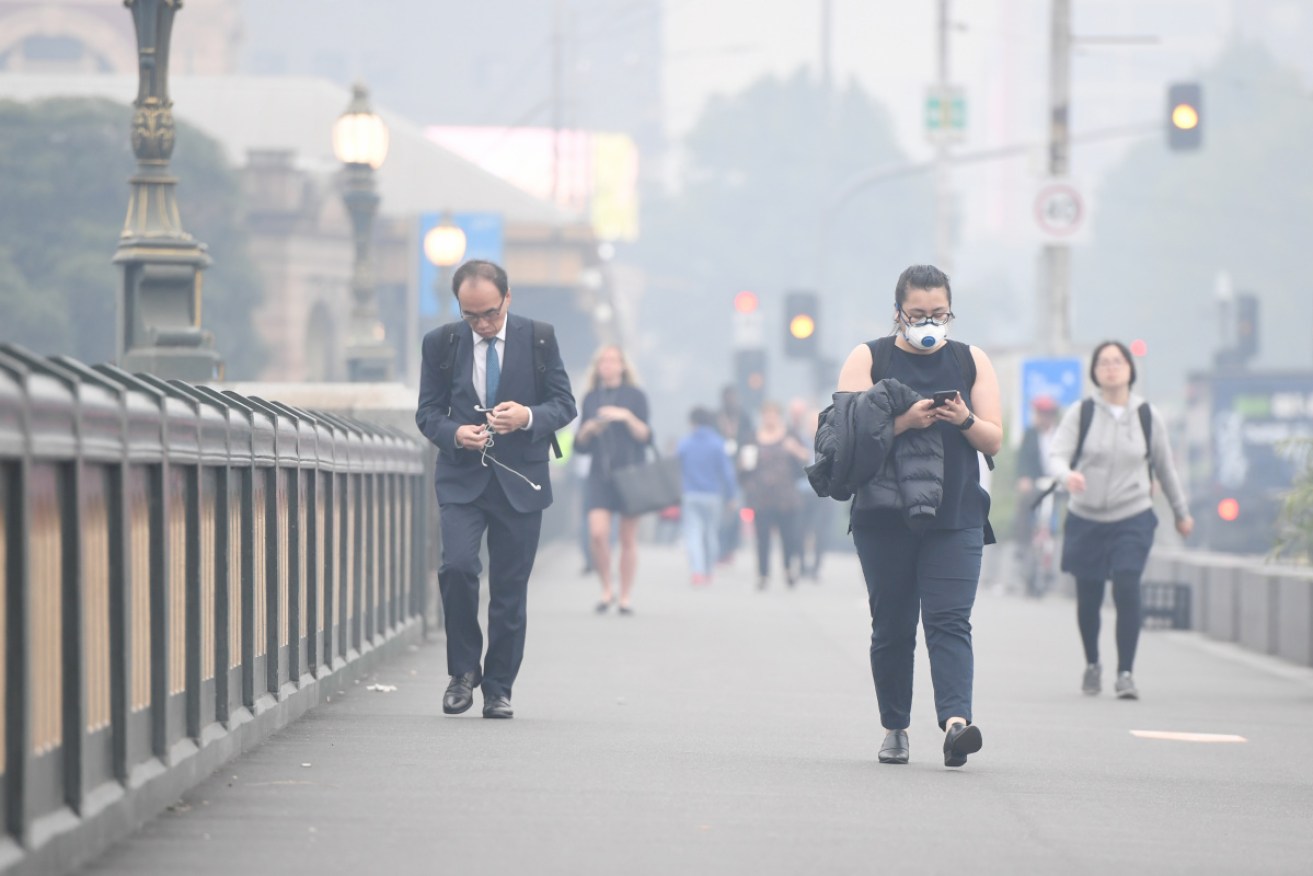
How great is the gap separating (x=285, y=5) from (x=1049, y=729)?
109 m

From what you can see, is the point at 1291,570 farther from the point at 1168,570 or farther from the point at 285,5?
the point at 285,5

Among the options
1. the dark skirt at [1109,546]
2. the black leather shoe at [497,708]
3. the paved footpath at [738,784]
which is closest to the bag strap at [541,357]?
the black leather shoe at [497,708]

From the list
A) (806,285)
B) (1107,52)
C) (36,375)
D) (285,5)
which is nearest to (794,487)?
(36,375)

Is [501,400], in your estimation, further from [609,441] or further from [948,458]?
[609,441]

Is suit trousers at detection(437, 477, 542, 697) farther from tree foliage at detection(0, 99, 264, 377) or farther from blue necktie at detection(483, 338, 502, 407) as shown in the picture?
tree foliage at detection(0, 99, 264, 377)

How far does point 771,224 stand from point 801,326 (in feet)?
253

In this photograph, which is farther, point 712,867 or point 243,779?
point 243,779

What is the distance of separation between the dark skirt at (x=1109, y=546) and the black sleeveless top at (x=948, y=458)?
13.0ft

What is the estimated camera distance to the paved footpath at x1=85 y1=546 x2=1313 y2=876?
673cm

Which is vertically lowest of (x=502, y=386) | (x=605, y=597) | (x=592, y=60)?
(x=605, y=597)

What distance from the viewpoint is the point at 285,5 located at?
117188 mm

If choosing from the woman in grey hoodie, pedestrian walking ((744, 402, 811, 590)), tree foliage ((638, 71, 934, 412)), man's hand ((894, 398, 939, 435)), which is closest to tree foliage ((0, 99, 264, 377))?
pedestrian walking ((744, 402, 811, 590))

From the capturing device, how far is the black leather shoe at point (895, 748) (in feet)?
30.0

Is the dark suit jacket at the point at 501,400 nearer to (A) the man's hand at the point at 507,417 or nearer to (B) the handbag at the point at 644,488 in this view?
(A) the man's hand at the point at 507,417
